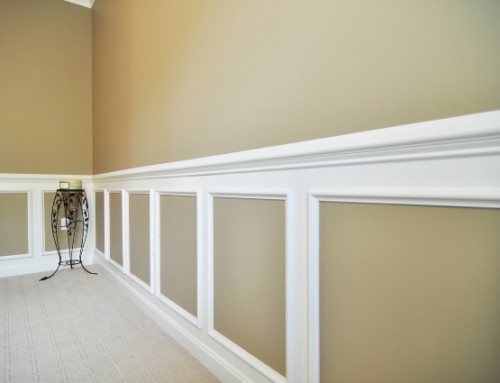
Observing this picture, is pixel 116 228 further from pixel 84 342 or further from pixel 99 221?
pixel 84 342

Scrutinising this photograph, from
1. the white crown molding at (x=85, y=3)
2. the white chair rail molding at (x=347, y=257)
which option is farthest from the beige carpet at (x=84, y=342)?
the white crown molding at (x=85, y=3)

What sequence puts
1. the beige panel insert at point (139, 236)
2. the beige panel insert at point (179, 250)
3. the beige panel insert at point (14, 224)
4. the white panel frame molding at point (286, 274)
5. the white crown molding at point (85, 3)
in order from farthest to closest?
the white crown molding at point (85, 3) → the beige panel insert at point (14, 224) → the beige panel insert at point (139, 236) → the beige panel insert at point (179, 250) → the white panel frame molding at point (286, 274)

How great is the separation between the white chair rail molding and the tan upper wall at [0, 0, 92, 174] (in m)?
2.00

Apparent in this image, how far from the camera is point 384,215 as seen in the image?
0.63m

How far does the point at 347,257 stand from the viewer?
704mm

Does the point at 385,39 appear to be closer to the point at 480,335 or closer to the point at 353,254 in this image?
the point at 353,254

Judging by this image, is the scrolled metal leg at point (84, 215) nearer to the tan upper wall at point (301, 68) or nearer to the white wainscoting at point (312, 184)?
the tan upper wall at point (301, 68)

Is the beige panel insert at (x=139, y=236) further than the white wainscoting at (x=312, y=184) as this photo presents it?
Yes

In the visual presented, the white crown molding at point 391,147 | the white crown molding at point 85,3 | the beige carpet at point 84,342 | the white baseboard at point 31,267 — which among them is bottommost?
the beige carpet at point 84,342

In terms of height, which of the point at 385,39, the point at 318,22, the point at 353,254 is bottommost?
the point at 353,254

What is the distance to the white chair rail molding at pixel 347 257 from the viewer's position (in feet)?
1.68

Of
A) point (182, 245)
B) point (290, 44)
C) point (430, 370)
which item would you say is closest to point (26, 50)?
point (182, 245)

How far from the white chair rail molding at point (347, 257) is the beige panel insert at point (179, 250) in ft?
0.03

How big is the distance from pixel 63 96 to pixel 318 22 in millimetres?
2841
